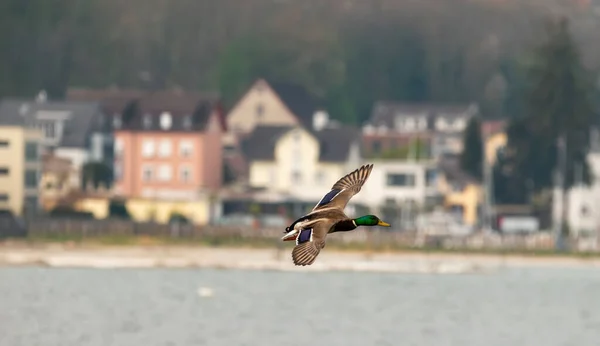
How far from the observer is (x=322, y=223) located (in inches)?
1078

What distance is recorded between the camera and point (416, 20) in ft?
622

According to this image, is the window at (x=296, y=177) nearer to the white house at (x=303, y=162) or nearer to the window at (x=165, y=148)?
the white house at (x=303, y=162)

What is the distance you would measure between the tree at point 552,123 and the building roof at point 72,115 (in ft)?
90.7

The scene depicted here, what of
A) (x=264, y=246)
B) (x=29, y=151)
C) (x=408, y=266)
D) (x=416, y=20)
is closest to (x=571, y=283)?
(x=408, y=266)

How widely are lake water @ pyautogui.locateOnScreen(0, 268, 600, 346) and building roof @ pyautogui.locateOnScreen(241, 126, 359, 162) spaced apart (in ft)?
74.8

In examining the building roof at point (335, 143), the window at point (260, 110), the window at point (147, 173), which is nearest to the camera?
the building roof at point (335, 143)

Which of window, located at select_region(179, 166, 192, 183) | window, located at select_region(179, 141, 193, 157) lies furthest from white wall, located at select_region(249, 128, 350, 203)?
window, located at select_region(179, 141, 193, 157)

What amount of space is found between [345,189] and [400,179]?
93.1 m

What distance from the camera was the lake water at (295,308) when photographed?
2404 inches

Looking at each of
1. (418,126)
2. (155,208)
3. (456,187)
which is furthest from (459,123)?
(155,208)

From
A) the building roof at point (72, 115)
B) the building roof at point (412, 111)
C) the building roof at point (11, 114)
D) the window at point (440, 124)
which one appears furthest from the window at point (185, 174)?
the window at point (440, 124)

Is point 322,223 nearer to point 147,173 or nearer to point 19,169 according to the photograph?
point 19,169

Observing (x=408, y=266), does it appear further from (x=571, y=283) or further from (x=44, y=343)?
(x=44, y=343)

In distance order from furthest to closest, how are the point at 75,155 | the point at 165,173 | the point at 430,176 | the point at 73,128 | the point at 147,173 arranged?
the point at 73,128 < the point at 75,155 < the point at 165,173 < the point at 147,173 < the point at 430,176
